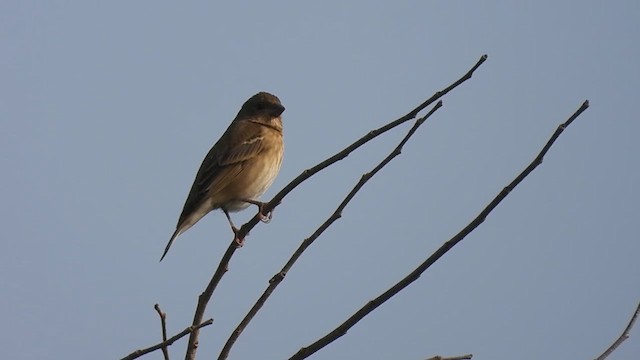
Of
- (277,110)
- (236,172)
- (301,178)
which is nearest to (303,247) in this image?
(301,178)

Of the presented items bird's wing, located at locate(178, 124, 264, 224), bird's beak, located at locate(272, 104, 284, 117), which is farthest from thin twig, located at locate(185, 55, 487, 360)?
bird's beak, located at locate(272, 104, 284, 117)

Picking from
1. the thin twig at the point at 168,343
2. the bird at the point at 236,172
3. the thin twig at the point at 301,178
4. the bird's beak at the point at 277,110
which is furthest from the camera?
the bird's beak at the point at 277,110

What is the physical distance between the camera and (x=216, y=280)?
4184 millimetres

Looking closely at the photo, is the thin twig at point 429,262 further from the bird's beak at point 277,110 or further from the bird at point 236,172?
the bird's beak at point 277,110

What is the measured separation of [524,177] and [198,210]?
491 centimetres

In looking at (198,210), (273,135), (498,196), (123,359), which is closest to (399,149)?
(498,196)

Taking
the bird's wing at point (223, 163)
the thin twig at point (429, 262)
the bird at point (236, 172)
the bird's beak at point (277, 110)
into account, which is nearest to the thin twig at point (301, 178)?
the thin twig at point (429, 262)

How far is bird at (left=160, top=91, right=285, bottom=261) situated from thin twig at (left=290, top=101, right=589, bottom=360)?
14.0ft

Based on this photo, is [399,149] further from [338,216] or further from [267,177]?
[267,177]

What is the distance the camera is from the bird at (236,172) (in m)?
7.92

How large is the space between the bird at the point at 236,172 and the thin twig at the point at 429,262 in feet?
14.0

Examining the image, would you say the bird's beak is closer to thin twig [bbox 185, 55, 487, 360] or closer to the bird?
the bird

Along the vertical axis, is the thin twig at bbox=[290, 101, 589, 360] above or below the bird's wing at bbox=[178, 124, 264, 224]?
below

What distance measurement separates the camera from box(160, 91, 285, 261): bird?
26.0ft
